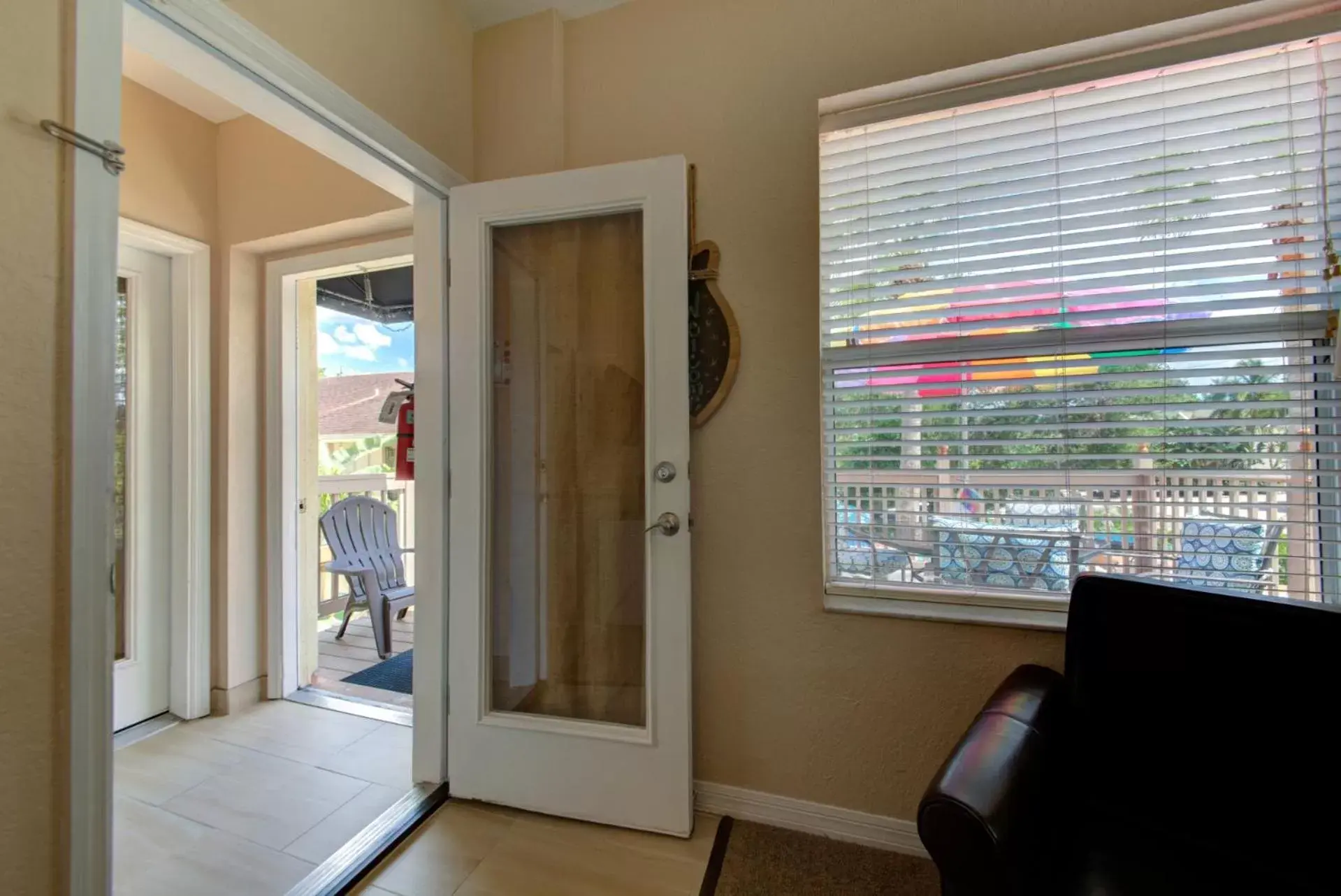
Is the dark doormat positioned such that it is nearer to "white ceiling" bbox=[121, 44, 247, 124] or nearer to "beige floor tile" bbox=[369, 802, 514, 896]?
"beige floor tile" bbox=[369, 802, 514, 896]

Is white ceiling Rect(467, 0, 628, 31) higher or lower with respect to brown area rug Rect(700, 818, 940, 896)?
higher

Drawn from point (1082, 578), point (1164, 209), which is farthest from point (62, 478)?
point (1164, 209)

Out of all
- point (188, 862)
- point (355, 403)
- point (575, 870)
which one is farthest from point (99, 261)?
point (355, 403)

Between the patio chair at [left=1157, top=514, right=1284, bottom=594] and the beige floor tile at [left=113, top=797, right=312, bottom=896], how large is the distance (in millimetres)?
2540

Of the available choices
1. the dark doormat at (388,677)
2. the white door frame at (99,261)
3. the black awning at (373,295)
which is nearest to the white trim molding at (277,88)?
the white door frame at (99,261)

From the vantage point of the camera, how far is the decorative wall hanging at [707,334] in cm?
170

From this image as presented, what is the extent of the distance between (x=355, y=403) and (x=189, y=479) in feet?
7.51

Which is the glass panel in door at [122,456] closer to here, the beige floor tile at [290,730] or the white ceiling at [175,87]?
the beige floor tile at [290,730]

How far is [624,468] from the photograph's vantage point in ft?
5.90

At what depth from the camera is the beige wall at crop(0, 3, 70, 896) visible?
0.86m

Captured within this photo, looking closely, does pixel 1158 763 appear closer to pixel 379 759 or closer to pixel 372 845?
pixel 372 845

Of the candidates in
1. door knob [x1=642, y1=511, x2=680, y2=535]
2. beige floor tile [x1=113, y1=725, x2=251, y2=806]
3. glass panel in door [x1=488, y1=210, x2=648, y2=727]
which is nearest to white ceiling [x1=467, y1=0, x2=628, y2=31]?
glass panel in door [x1=488, y1=210, x2=648, y2=727]

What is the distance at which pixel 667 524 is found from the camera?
1.61 metres

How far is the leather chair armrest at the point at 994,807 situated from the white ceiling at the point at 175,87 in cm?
302
